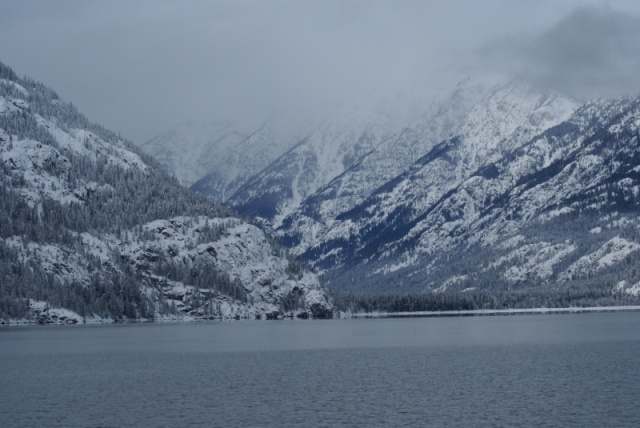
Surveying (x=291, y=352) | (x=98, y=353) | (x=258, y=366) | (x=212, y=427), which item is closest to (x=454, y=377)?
(x=258, y=366)

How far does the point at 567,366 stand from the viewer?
141000 mm

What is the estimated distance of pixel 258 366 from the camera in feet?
508

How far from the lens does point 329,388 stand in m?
121

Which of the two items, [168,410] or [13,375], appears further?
[13,375]

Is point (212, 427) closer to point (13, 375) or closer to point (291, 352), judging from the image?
point (13, 375)

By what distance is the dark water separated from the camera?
315 feet

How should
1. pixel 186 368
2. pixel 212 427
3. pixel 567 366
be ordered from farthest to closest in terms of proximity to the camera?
1. pixel 186 368
2. pixel 567 366
3. pixel 212 427

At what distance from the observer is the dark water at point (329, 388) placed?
315 feet

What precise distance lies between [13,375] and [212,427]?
62.9 metres

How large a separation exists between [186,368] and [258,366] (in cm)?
1244

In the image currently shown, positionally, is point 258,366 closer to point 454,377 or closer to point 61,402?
point 454,377

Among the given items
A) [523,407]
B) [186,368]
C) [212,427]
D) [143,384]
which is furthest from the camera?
[186,368]

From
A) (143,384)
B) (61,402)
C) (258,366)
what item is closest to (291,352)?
(258,366)

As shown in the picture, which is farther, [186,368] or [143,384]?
[186,368]
